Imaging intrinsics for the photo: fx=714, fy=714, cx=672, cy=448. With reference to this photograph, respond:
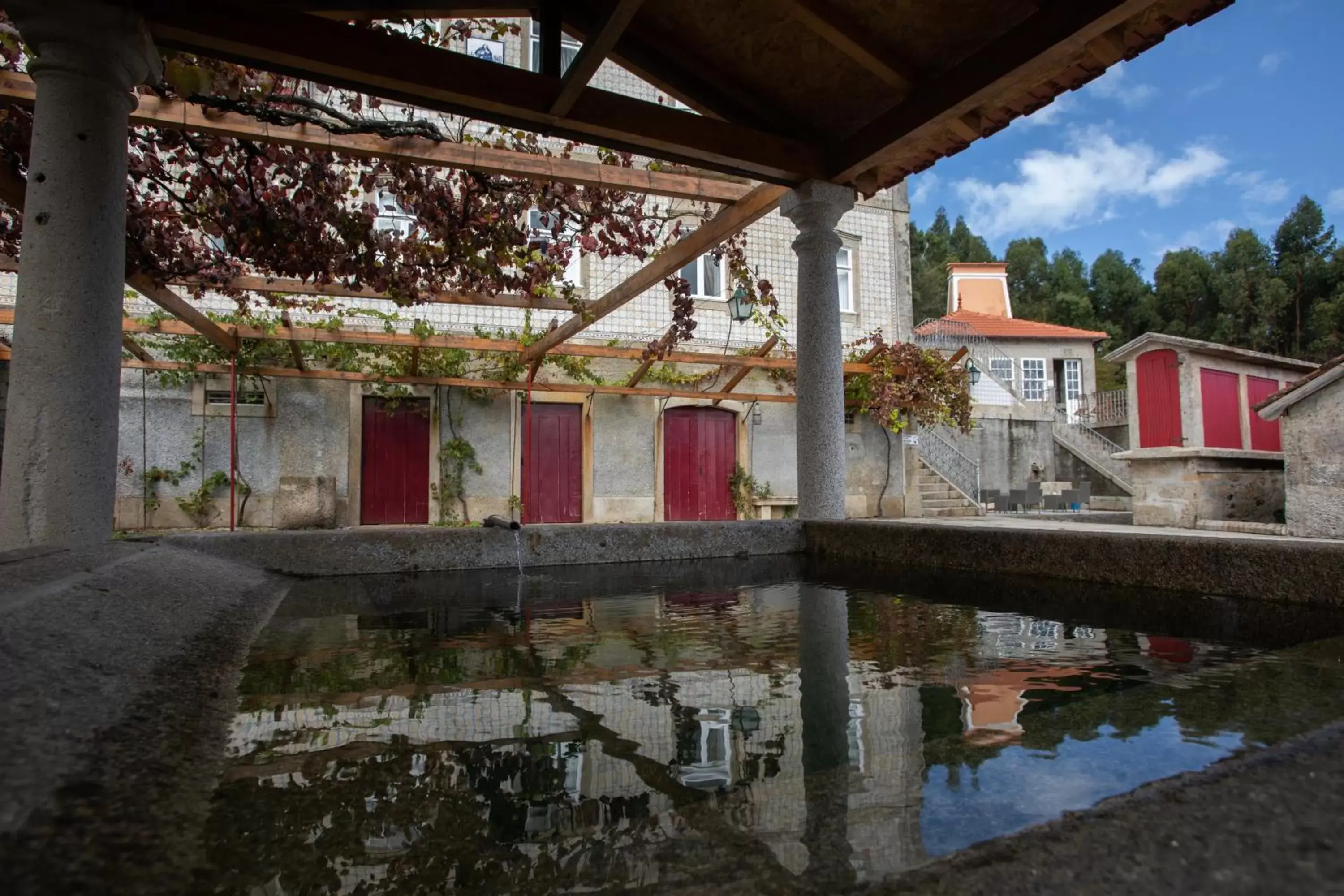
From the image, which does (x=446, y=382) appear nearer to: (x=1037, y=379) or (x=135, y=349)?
(x=135, y=349)

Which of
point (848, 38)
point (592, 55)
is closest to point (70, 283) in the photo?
point (592, 55)

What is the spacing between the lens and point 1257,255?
1384 inches

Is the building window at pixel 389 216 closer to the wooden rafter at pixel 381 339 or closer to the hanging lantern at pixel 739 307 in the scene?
the wooden rafter at pixel 381 339

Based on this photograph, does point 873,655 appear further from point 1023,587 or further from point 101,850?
point 101,850

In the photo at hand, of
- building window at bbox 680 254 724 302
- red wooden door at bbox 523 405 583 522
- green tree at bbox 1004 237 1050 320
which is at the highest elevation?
green tree at bbox 1004 237 1050 320

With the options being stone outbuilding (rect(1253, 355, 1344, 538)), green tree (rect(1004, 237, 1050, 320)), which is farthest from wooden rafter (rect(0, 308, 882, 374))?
green tree (rect(1004, 237, 1050, 320))

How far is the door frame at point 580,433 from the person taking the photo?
1080cm

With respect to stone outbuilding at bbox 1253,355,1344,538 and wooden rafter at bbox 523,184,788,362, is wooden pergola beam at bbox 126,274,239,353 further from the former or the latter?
stone outbuilding at bbox 1253,355,1344,538

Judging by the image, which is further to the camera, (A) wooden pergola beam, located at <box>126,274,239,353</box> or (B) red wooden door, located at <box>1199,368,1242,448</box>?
(B) red wooden door, located at <box>1199,368,1242,448</box>

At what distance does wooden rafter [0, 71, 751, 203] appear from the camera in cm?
400

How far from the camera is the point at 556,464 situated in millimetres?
11227

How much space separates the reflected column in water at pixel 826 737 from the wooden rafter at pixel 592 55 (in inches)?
106

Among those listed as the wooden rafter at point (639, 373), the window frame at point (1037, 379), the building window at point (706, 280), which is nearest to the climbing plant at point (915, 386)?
the building window at point (706, 280)

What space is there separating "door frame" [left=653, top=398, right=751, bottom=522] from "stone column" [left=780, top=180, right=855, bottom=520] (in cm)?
567
